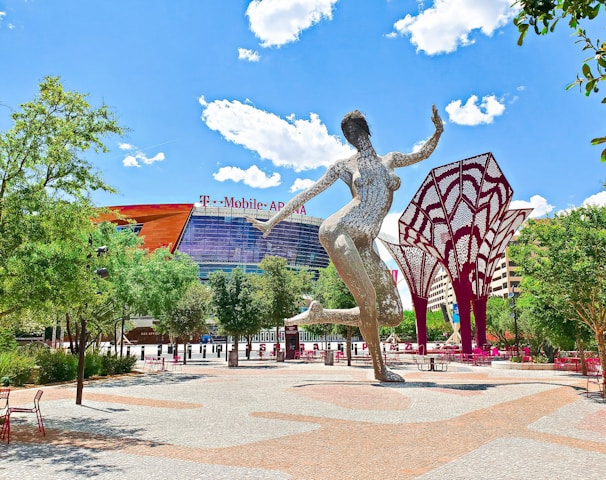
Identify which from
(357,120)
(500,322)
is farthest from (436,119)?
(500,322)

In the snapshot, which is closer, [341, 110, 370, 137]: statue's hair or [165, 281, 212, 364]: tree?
[341, 110, 370, 137]: statue's hair

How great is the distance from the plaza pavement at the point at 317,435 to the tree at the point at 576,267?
8.49ft

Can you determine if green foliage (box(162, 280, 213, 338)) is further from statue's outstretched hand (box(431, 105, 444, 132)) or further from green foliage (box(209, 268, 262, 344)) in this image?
statue's outstretched hand (box(431, 105, 444, 132))

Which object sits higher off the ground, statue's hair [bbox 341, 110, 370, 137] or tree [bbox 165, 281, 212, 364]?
statue's hair [bbox 341, 110, 370, 137]

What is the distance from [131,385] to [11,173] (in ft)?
36.9

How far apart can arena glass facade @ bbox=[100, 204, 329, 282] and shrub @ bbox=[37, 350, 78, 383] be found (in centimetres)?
8237

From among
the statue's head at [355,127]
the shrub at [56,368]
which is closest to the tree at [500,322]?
the statue's head at [355,127]

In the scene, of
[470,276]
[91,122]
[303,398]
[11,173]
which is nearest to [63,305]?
[11,173]

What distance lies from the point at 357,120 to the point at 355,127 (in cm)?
29

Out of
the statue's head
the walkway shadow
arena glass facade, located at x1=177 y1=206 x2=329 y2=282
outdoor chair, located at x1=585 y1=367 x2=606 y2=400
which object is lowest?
outdoor chair, located at x1=585 y1=367 x2=606 y2=400

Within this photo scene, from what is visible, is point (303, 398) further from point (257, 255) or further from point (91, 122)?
point (257, 255)

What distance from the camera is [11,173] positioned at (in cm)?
922

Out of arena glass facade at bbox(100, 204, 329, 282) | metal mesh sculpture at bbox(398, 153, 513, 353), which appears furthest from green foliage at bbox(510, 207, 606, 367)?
arena glass facade at bbox(100, 204, 329, 282)

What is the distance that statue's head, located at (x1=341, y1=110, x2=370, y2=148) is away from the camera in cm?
1700
